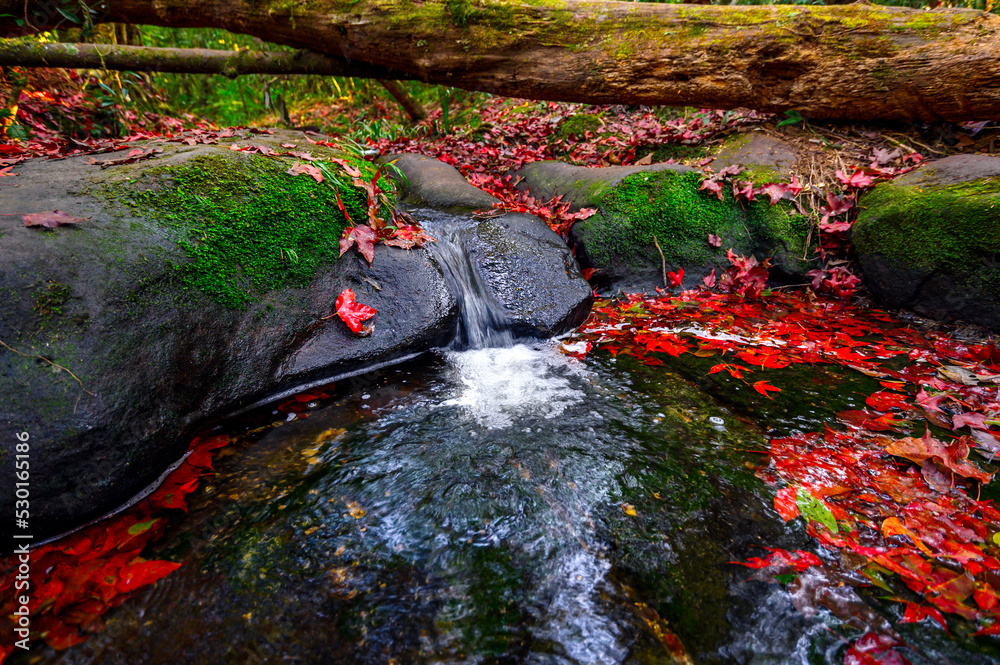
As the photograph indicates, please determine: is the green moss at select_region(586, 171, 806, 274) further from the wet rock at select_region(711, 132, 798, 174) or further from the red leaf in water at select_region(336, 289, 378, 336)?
the red leaf in water at select_region(336, 289, 378, 336)

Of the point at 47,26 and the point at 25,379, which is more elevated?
A: the point at 47,26

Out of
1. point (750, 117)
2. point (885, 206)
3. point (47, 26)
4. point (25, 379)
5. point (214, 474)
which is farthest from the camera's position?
point (750, 117)

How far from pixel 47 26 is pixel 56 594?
18.3 ft

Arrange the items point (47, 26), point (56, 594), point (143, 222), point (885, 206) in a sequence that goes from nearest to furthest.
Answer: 1. point (56, 594)
2. point (143, 222)
3. point (885, 206)
4. point (47, 26)

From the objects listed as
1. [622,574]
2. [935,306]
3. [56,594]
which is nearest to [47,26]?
[56,594]

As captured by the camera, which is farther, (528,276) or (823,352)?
(528,276)

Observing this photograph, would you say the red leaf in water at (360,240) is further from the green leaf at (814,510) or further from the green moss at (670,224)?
the green leaf at (814,510)

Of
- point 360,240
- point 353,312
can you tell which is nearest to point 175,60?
point 360,240

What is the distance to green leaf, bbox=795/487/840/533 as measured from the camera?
168cm

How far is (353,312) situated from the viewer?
112 inches

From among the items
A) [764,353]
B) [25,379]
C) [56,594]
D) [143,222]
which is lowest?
[56,594]

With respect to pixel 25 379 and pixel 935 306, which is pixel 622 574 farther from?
pixel 935 306

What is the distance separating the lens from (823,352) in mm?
2934

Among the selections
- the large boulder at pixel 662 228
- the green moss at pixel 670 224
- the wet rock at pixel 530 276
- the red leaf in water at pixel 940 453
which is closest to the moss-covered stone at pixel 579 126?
the large boulder at pixel 662 228
